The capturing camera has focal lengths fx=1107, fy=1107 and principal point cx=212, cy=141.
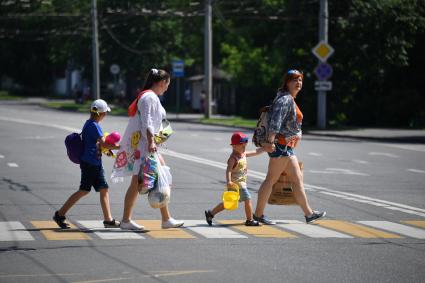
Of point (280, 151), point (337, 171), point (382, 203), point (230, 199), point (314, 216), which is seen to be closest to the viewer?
point (230, 199)

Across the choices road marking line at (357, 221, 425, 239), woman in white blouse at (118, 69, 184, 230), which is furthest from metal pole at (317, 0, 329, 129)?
woman in white blouse at (118, 69, 184, 230)

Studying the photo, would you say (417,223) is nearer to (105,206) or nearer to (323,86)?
(105,206)

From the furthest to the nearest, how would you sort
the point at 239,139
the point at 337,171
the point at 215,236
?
the point at 337,171, the point at 239,139, the point at 215,236

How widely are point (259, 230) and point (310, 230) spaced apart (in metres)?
0.55

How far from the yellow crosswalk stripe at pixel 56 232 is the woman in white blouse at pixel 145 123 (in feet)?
1.77

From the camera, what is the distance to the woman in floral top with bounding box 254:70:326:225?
12172 mm

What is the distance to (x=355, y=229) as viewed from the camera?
12109 millimetres

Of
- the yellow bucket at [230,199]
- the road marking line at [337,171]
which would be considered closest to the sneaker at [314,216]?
the yellow bucket at [230,199]

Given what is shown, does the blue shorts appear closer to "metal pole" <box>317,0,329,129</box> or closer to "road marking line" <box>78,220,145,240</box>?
"road marking line" <box>78,220,145,240</box>

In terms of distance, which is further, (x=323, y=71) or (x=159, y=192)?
(x=323, y=71)

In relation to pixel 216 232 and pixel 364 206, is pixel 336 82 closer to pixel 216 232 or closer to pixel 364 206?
pixel 364 206

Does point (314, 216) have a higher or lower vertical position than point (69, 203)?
lower

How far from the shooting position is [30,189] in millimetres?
16406

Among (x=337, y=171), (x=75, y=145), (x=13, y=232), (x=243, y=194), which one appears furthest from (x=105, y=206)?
(x=337, y=171)
